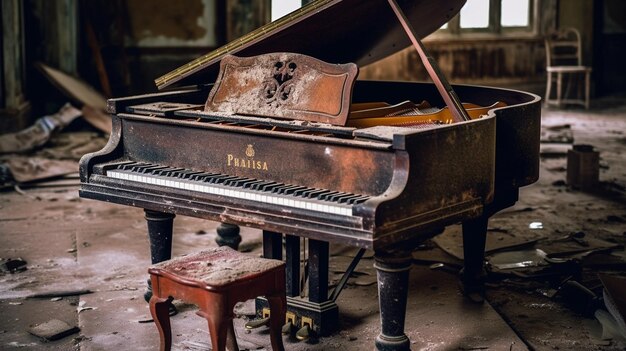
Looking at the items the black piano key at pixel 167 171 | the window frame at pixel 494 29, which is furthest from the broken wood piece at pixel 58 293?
the window frame at pixel 494 29

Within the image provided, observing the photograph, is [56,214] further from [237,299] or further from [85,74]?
[85,74]

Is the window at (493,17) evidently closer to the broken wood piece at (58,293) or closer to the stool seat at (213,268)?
the broken wood piece at (58,293)

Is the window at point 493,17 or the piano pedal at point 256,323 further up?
the window at point 493,17

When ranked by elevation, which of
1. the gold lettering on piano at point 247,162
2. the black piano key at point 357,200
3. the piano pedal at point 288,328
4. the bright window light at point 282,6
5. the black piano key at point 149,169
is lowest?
the piano pedal at point 288,328

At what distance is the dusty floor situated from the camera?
415 cm

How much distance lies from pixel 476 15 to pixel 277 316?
9.77 m

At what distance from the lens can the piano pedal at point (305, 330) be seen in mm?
4055

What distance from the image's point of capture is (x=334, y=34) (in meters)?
4.45

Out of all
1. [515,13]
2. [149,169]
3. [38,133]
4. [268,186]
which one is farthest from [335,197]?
[515,13]

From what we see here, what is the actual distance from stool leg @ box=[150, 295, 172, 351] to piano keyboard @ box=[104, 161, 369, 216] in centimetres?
50

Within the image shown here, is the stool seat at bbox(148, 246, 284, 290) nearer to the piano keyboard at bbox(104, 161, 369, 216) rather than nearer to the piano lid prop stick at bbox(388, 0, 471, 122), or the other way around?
the piano keyboard at bbox(104, 161, 369, 216)

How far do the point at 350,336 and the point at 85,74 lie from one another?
753 cm

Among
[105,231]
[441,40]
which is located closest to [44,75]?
[105,231]

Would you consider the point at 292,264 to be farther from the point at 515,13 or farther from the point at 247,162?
the point at 515,13
